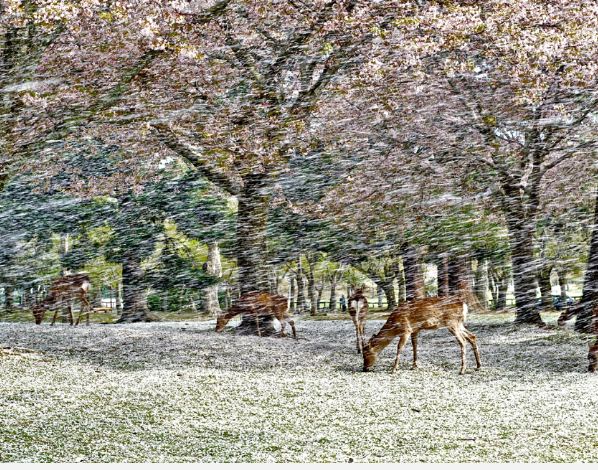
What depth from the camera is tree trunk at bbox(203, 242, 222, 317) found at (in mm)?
6441

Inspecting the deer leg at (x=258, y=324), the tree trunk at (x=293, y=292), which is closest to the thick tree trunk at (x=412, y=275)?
the tree trunk at (x=293, y=292)

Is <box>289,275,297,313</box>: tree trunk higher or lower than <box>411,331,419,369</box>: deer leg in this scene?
higher

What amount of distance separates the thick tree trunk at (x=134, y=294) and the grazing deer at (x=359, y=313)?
6.04 ft

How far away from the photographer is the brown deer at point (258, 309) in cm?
624

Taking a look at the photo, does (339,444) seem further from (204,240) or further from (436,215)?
(204,240)

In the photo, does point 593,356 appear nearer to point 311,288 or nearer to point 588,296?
point 588,296

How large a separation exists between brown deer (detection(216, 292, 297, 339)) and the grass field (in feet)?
0.40

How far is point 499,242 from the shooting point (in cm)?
601

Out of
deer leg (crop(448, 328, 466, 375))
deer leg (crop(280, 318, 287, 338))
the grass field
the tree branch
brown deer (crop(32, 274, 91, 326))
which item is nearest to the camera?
the grass field

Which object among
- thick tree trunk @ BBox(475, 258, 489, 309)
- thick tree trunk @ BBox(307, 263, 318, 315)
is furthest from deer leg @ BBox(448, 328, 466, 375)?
thick tree trunk @ BBox(307, 263, 318, 315)

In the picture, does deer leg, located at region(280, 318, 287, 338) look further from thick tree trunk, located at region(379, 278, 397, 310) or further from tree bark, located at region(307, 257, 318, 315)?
thick tree trunk, located at region(379, 278, 397, 310)

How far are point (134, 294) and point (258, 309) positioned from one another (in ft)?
4.39

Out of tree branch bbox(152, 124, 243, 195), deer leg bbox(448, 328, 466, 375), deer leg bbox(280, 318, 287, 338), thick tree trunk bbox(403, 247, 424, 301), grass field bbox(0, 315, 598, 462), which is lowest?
grass field bbox(0, 315, 598, 462)

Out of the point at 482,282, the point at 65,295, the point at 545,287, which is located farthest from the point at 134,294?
the point at 545,287
